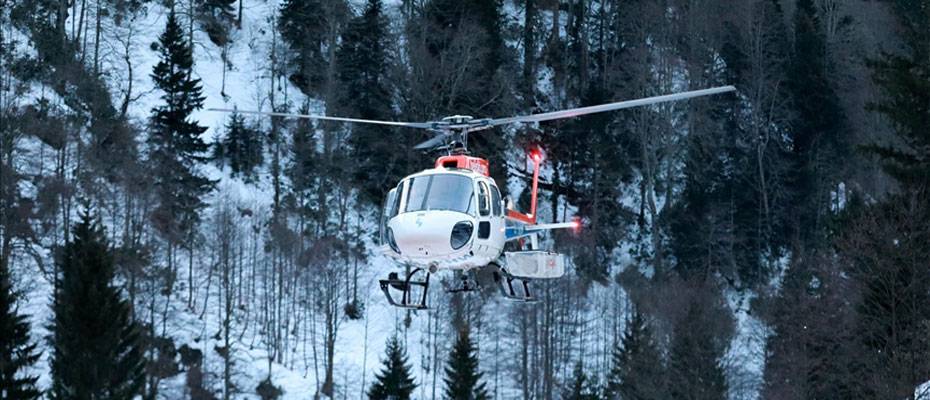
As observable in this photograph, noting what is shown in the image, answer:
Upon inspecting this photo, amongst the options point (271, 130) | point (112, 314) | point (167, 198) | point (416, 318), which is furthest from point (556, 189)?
point (112, 314)

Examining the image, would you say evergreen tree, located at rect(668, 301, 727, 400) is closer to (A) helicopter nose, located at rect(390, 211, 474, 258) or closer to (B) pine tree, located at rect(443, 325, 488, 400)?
(B) pine tree, located at rect(443, 325, 488, 400)

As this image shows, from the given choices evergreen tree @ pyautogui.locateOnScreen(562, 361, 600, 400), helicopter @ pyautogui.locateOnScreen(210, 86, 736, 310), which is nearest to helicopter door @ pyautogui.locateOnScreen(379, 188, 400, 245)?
helicopter @ pyautogui.locateOnScreen(210, 86, 736, 310)

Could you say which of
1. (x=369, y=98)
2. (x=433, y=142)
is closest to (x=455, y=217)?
(x=433, y=142)

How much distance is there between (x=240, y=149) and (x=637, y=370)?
20.6 meters

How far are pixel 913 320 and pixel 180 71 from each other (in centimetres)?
3474

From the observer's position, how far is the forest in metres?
34.1

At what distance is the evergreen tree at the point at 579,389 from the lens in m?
41.0

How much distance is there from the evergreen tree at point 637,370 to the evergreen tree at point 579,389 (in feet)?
2.16

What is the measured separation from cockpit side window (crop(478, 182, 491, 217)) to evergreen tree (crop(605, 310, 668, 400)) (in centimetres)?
2397

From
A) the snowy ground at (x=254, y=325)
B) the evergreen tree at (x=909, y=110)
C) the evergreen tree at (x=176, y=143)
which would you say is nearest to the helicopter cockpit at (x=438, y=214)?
the evergreen tree at (x=909, y=110)

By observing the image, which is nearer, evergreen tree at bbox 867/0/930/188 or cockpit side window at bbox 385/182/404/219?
cockpit side window at bbox 385/182/404/219

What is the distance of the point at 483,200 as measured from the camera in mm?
16281

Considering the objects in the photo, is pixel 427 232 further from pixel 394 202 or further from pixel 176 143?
pixel 176 143

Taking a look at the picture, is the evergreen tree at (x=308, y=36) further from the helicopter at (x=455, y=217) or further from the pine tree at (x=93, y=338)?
the helicopter at (x=455, y=217)
